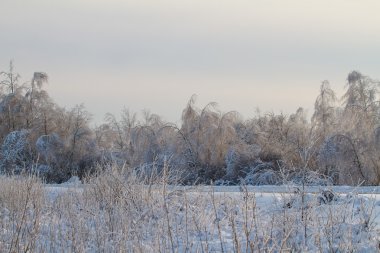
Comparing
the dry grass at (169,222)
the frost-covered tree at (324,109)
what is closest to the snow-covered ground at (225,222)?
the dry grass at (169,222)

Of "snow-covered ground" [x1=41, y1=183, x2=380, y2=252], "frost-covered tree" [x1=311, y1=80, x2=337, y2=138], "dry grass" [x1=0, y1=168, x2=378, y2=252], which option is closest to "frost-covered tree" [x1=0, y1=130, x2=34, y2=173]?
"frost-covered tree" [x1=311, y1=80, x2=337, y2=138]

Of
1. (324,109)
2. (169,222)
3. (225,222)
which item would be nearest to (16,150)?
(324,109)

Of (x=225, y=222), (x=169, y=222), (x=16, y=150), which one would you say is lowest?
(x=225, y=222)

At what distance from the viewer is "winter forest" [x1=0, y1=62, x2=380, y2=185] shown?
1036 inches

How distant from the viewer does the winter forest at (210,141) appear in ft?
86.3

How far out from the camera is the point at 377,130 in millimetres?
25422

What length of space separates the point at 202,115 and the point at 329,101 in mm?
7141

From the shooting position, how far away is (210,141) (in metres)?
31.1

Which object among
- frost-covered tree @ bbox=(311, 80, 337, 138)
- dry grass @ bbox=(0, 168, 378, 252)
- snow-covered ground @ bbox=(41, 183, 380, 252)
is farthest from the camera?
frost-covered tree @ bbox=(311, 80, 337, 138)

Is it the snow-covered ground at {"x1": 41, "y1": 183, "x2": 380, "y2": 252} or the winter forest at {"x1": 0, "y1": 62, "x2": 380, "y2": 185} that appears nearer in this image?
the snow-covered ground at {"x1": 41, "y1": 183, "x2": 380, "y2": 252}

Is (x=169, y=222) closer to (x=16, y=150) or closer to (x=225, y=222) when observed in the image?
(x=225, y=222)

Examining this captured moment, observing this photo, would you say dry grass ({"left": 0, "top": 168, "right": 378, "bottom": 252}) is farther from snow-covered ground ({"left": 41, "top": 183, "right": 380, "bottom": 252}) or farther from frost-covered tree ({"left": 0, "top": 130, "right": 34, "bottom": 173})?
frost-covered tree ({"left": 0, "top": 130, "right": 34, "bottom": 173})

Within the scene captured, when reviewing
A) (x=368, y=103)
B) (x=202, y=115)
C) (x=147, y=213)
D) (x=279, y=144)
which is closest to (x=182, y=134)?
(x=202, y=115)

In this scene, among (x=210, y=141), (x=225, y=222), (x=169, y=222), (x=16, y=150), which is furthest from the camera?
(x=16, y=150)
